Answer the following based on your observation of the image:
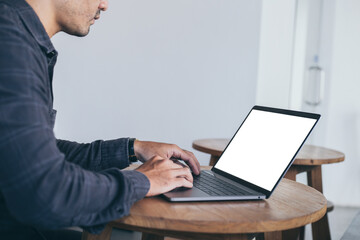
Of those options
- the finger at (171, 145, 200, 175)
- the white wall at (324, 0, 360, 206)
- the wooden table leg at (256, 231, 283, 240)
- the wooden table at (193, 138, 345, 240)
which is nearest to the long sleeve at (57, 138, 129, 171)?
the finger at (171, 145, 200, 175)

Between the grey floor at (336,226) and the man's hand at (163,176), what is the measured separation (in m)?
1.92

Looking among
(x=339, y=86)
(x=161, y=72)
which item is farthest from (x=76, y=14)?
(x=339, y=86)

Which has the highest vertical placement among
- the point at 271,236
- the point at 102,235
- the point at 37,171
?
the point at 37,171

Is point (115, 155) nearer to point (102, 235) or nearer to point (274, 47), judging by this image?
point (102, 235)

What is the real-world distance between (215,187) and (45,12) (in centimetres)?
63

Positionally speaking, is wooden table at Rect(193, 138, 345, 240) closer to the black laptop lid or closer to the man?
the black laptop lid

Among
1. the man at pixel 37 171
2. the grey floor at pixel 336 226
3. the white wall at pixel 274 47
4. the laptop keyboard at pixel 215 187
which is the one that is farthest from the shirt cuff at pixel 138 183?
the white wall at pixel 274 47

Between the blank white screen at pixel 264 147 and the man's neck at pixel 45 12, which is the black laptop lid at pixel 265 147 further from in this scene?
the man's neck at pixel 45 12

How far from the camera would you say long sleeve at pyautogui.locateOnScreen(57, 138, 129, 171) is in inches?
48.8

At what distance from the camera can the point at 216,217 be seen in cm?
86

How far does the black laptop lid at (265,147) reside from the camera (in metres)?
1.08

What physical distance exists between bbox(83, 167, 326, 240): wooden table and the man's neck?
0.51 m

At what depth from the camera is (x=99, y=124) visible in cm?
326

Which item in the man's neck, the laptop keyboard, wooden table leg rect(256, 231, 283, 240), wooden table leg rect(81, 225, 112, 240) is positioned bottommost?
wooden table leg rect(256, 231, 283, 240)
